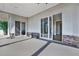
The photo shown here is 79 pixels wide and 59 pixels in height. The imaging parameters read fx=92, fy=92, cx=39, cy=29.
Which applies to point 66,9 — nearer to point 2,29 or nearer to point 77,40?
point 77,40

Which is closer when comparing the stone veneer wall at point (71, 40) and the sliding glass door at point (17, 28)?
the stone veneer wall at point (71, 40)

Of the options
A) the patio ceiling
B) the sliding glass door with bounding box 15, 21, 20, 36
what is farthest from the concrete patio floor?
the sliding glass door with bounding box 15, 21, 20, 36

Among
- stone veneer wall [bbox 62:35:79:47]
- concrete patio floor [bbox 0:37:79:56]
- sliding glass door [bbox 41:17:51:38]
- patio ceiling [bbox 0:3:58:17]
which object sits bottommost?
concrete patio floor [bbox 0:37:79:56]

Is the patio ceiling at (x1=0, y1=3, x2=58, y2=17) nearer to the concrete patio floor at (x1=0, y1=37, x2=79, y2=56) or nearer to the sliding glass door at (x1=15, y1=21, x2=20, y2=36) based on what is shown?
the concrete patio floor at (x1=0, y1=37, x2=79, y2=56)

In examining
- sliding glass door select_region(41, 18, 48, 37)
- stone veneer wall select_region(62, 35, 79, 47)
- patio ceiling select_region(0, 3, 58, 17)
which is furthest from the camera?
sliding glass door select_region(41, 18, 48, 37)

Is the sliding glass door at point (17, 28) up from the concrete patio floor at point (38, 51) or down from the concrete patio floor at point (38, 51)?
up

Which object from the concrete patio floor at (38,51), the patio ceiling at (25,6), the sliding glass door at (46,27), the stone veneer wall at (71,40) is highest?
the patio ceiling at (25,6)

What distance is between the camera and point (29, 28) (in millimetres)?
13914

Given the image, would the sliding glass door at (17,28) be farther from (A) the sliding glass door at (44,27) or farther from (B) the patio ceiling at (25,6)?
(A) the sliding glass door at (44,27)

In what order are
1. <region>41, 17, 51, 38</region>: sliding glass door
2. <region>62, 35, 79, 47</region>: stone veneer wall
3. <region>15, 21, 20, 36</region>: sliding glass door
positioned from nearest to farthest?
<region>62, 35, 79, 47</region>: stone veneer wall < <region>41, 17, 51, 38</region>: sliding glass door < <region>15, 21, 20, 36</region>: sliding glass door

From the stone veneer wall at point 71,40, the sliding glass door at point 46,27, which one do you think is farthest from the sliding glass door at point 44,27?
the stone veneer wall at point 71,40

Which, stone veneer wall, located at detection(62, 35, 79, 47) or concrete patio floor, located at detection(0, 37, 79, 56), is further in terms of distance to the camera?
stone veneer wall, located at detection(62, 35, 79, 47)

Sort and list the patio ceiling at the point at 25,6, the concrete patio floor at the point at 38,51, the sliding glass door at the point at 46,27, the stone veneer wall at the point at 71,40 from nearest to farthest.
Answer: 1. the concrete patio floor at the point at 38,51
2. the stone veneer wall at the point at 71,40
3. the patio ceiling at the point at 25,6
4. the sliding glass door at the point at 46,27

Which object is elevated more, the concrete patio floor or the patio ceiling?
the patio ceiling
